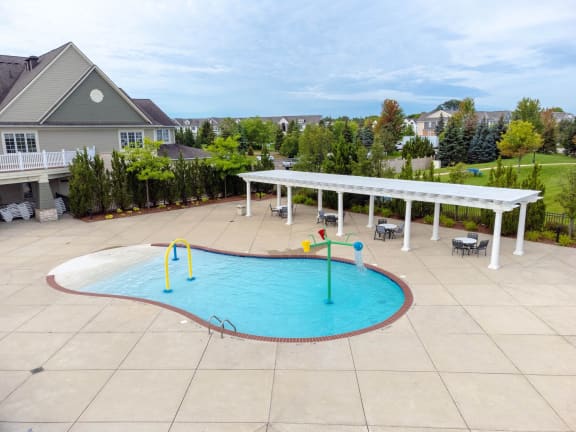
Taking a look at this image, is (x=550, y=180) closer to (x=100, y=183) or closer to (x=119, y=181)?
(x=119, y=181)

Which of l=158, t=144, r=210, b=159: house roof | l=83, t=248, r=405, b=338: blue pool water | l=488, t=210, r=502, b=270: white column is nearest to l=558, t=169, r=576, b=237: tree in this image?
l=488, t=210, r=502, b=270: white column

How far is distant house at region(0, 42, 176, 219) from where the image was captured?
80.0 ft

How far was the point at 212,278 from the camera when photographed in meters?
14.6

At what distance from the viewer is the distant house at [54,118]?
24375 millimetres

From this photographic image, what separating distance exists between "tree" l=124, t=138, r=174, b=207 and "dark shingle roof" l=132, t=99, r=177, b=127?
10684mm

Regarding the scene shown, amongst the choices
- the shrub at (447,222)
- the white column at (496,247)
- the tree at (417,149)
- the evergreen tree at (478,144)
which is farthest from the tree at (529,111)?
the white column at (496,247)

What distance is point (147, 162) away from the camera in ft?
84.8

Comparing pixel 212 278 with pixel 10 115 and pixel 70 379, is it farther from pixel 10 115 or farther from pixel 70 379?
pixel 10 115

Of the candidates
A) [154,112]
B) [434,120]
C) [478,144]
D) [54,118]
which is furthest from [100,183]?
[434,120]

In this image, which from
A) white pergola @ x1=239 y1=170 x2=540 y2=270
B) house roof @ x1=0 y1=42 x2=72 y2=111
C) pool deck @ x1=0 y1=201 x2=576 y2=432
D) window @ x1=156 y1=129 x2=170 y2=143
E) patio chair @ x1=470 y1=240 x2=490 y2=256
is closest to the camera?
pool deck @ x1=0 y1=201 x2=576 y2=432

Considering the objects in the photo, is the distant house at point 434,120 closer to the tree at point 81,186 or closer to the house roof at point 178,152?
the house roof at point 178,152

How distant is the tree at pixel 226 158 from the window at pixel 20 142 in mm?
Answer: 11772

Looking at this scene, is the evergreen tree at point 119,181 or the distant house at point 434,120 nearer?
the evergreen tree at point 119,181

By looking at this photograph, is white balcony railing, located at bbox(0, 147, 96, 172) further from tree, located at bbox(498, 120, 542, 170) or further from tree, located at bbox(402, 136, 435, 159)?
tree, located at bbox(498, 120, 542, 170)
